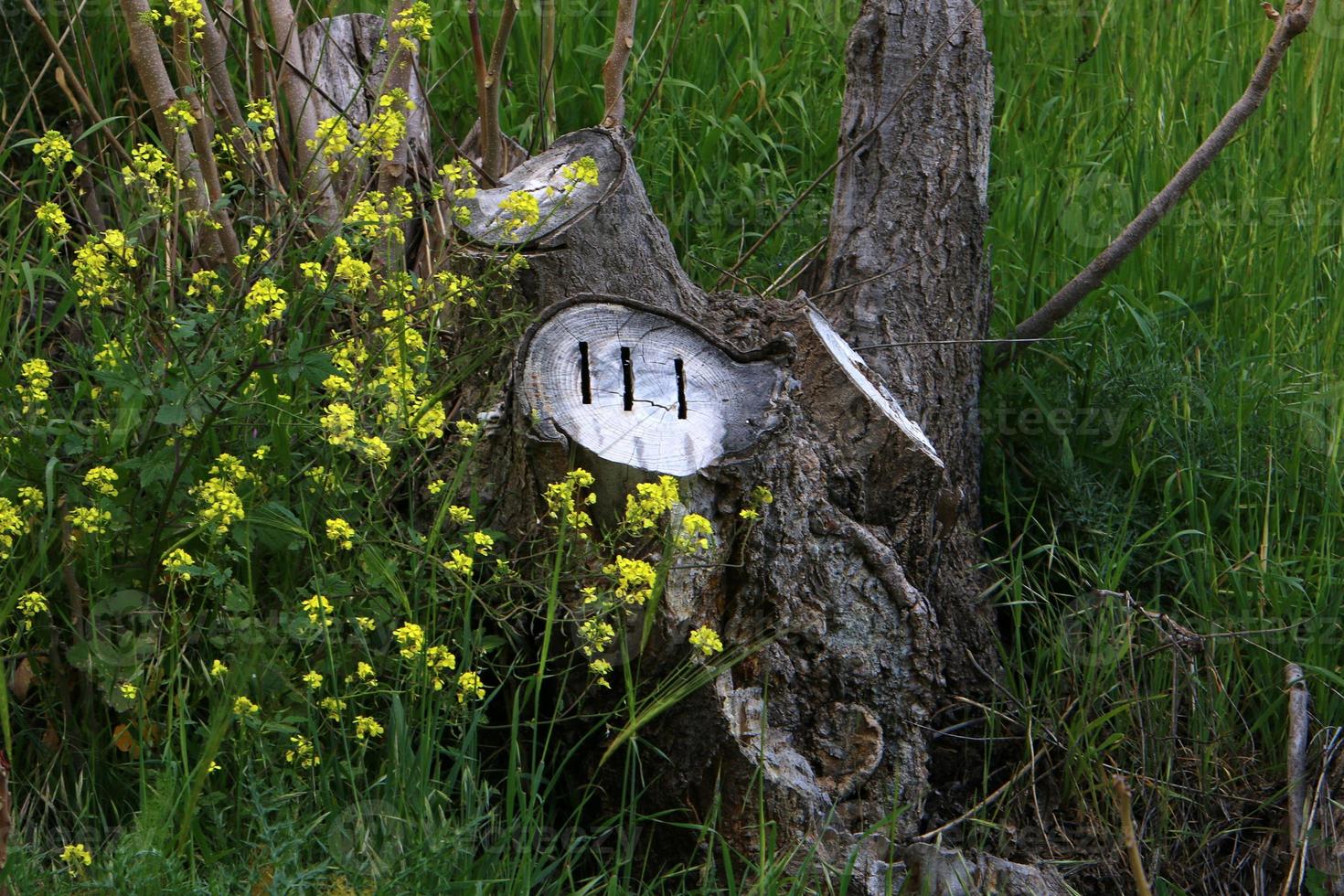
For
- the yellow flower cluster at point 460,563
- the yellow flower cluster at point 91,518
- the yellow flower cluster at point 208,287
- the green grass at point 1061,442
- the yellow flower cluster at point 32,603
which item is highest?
the yellow flower cluster at point 208,287

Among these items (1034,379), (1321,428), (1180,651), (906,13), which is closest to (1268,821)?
(1180,651)

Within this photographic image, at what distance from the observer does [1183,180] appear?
9.84 ft

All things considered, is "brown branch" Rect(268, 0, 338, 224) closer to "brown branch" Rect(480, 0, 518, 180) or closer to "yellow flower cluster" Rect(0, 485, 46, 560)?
"brown branch" Rect(480, 0, 518, 180)

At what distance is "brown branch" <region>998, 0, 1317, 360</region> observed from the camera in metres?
2.88

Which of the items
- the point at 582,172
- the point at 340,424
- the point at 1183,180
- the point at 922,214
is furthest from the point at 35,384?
the point at 1183,180

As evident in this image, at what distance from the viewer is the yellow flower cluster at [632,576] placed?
2068 millimetres

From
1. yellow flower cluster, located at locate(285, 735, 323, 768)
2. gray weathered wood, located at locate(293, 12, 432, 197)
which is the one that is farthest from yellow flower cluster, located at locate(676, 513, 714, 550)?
gray weathered wood, located at locate(293, 12, 432, 197)

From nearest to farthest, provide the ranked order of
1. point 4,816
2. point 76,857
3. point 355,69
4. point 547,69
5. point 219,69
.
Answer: point 4,816 < point 76,857 < point 219,69 < point 547,69 < point 355,69

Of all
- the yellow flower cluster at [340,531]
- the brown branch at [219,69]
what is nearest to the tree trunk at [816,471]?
the yellow flower cluster at [340,531]

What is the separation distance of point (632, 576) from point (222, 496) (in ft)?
2.03

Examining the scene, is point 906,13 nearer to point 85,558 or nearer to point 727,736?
point 727,736

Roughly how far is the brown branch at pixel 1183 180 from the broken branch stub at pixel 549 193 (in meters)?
1.12

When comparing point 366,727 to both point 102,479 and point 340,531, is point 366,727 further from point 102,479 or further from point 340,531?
point 102,479

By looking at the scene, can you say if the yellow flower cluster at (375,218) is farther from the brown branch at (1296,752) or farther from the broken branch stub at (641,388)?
the brown branch at (1296,752)
